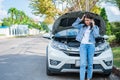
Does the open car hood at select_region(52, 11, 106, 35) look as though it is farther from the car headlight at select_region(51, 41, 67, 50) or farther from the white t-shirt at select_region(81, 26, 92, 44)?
the white t-shirt at select_region(81, 26, 92, 44)

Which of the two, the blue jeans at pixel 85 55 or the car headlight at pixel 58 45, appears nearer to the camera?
the blue jeans at pixel 85 55

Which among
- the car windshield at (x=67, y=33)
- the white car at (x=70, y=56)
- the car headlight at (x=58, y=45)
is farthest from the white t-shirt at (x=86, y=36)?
the car windshield at (x=67, y=33)

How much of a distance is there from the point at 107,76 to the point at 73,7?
2876 cm

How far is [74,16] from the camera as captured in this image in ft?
36.8

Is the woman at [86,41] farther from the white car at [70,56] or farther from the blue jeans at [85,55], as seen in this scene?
the white car at [70,56]

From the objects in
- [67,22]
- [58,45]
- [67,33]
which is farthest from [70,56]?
[67,22]

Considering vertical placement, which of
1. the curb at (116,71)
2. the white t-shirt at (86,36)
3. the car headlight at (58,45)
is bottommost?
the curb at (116,71)

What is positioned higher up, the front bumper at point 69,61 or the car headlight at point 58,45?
the car headlight at point 58,45

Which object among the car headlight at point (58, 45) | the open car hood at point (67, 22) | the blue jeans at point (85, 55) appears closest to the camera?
the blue jeans at point (85, 55)

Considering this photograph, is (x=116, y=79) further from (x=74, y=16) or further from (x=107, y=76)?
(x=74, y=16)

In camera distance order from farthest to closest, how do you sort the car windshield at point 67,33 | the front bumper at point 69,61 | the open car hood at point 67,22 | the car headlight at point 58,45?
the open car hood at point 67,22, the car windshield at point 67,33, the car headlight at point 58,45, the front bumper at point 69,61

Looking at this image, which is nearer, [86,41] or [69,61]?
[86,41]

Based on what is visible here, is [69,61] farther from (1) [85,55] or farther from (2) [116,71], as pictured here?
(2) [116,71]

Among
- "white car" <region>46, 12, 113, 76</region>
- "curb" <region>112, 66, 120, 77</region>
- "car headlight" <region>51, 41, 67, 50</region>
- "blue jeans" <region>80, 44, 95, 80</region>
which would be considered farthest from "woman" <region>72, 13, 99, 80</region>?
"curb" <region>112, 66, 120, 77</region>
